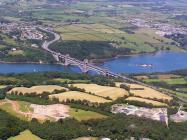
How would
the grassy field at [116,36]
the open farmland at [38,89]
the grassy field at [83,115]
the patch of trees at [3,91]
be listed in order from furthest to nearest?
the grassy field at [116,36]
the open farmland at [38,89]
the patch of trees at [3,91]
the grassy field at [83,115]

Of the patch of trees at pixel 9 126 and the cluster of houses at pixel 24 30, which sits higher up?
the patch of trees at pixel 9 126

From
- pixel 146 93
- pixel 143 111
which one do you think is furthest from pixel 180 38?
pixel 143 111

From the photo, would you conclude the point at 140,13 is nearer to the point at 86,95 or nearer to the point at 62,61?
the point at 62,61

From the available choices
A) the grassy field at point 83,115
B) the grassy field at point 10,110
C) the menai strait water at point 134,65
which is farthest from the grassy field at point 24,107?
the menai strait water at point 134,65

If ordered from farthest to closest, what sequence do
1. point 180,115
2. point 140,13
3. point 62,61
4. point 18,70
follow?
point 140,13 → point 62,61 → point 18,70 → point 180,115

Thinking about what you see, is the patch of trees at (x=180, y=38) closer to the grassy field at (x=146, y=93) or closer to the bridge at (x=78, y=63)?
the bridge at (x=78, y=63)

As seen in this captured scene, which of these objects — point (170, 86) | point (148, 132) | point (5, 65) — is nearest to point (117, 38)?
point (5, 65)
